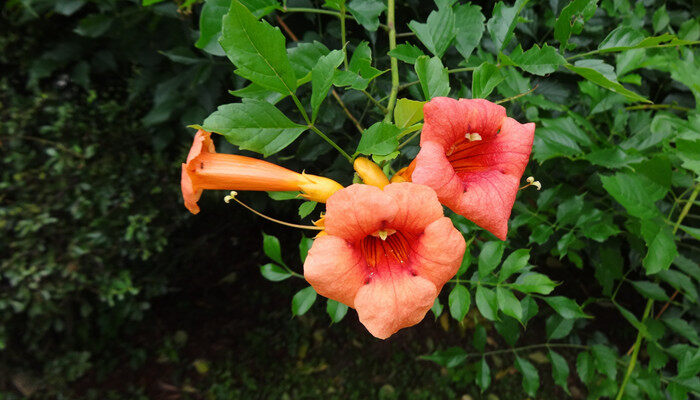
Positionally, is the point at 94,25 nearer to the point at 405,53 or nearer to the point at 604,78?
the point at 405,53

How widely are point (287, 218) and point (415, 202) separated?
2.02 metres

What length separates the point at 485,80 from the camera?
112 cm

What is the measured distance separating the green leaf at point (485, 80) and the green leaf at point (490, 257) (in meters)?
0.62

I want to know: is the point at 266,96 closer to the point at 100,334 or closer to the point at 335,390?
the point at 335,390

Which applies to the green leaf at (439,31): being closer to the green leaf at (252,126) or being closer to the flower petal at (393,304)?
the green leaf at (252,126)

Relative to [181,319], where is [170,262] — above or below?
above

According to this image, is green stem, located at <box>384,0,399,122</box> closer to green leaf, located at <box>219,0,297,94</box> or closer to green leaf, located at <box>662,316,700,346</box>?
green leaf, located at <box>219,0,297,94</box>

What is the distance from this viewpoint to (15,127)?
2.62 m

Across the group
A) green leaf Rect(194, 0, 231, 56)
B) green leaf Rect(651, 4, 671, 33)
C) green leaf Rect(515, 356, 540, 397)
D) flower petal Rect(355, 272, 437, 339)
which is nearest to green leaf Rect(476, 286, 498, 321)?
flower petal Rect(355, 272, 437, 339)

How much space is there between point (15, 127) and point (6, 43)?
0.50 metres

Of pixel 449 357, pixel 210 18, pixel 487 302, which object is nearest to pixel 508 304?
pixel 487 302

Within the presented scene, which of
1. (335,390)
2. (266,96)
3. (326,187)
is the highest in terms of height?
(266,96)

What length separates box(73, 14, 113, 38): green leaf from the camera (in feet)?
6.72

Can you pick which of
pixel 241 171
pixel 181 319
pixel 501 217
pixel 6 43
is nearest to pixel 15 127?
pixel 6 43
